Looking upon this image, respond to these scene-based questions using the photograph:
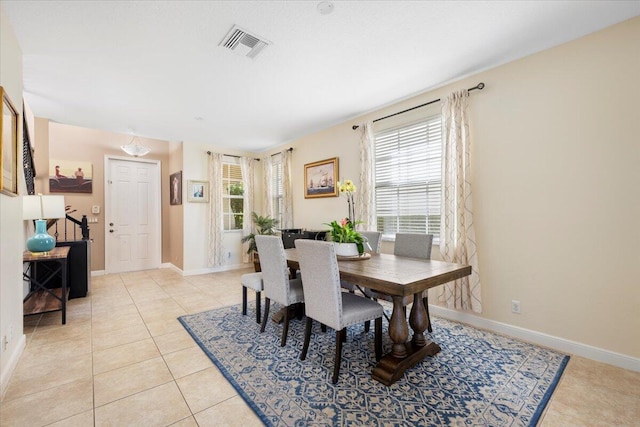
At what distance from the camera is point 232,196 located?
20.0 ft

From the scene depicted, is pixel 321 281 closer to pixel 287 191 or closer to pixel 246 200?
pixel 287 191

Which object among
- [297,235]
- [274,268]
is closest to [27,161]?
[274,268]

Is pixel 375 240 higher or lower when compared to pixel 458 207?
lower

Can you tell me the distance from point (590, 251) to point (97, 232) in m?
7.17

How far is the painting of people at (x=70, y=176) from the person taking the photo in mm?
4992

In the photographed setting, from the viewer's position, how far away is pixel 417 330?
7.74 feet

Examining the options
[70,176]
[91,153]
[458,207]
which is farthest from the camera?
[91,153]

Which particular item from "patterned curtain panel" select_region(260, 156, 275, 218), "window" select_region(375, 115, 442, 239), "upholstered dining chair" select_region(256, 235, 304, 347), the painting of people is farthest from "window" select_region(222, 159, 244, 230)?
"upholstered dining chair" select_region(256, 235, 304, 347)

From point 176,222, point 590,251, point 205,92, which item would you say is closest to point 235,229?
point 176,222

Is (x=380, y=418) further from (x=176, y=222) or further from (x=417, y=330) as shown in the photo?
(x=176, y=222)

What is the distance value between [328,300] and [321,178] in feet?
9.76

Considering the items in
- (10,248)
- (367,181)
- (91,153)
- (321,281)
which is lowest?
(321,281)

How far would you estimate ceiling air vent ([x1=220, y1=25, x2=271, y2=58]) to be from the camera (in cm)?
229

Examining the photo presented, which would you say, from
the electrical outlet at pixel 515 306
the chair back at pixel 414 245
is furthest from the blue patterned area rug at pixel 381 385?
the chair back at pixel 414 245
